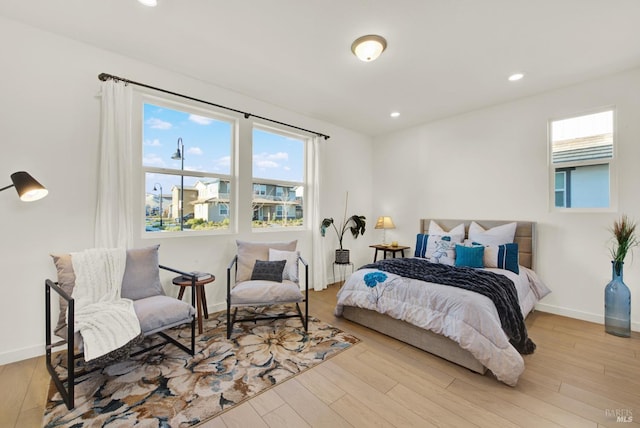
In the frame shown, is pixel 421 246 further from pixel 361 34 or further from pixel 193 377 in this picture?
pixel 193 377

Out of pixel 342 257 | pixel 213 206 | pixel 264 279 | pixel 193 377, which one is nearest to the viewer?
pixel 193 377

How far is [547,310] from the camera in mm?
3402

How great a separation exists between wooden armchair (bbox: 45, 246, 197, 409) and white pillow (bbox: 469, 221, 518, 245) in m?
3.41

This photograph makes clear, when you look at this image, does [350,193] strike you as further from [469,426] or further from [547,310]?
[469,426]

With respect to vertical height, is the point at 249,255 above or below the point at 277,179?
below

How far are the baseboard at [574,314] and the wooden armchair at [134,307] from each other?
410 centimetres

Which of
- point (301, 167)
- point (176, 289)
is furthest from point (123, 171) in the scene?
point (301, 167)

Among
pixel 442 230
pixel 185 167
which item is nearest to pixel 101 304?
pixel 185 167

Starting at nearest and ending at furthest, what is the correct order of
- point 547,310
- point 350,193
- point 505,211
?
point 547,310, point 505,211, point 350,193

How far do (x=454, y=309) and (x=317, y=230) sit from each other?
243cm

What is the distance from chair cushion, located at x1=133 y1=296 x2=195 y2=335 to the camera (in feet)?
6.56

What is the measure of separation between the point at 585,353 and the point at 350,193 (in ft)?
11.7

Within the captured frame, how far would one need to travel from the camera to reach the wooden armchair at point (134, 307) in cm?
170

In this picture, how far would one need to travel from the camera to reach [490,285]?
242cm
